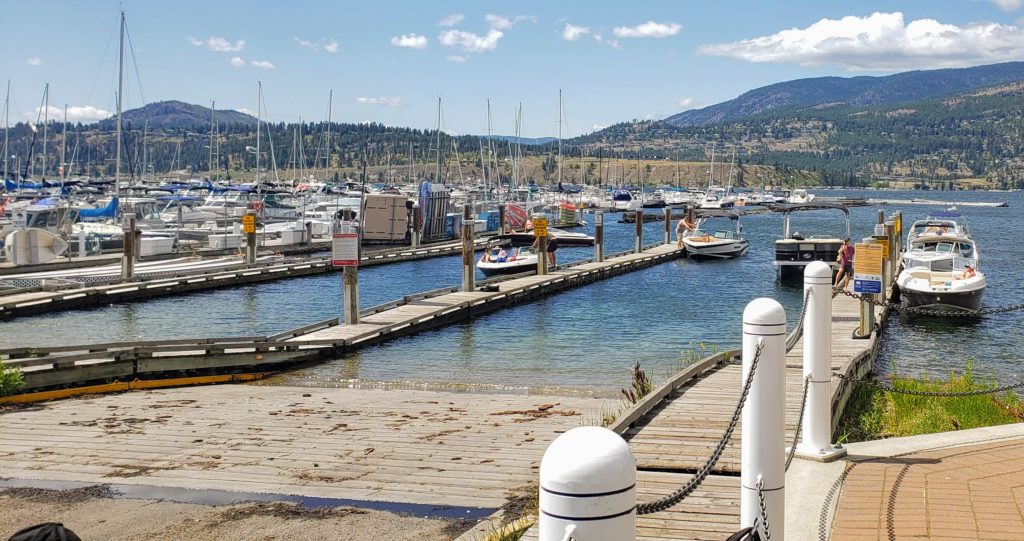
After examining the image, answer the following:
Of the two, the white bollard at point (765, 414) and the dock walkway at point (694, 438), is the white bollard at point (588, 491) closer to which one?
the white bollard at point (765, 414)

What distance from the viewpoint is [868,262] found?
69.9ft

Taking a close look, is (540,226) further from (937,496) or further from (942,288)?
(937,496)

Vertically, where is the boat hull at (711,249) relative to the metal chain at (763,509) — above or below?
below

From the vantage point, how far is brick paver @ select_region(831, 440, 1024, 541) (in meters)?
7.09

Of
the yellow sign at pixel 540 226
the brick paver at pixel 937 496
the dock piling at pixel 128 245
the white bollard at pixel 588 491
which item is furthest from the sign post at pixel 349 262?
the white bollard at pixel 588 491

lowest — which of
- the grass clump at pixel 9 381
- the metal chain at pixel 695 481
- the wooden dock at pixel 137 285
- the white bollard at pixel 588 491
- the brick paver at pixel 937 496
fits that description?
the wooden dock at pixel 137 285

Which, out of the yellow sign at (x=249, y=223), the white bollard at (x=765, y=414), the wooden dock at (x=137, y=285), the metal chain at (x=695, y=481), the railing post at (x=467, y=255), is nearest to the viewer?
the metal chain at (x=695, y=481)

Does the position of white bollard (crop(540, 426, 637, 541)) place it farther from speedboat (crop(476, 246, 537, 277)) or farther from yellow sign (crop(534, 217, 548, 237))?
speedboat (crop(476, 246, 537, 277))

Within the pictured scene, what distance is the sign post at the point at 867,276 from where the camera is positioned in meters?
21.0

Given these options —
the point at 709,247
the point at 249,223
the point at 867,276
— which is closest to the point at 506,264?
the point at 249,223

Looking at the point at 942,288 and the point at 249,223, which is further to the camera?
the point at 249,223

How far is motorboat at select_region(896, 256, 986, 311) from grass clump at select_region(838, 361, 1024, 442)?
54.4 feet

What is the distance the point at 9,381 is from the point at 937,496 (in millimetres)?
13063

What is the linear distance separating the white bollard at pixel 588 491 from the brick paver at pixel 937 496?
4.29m
